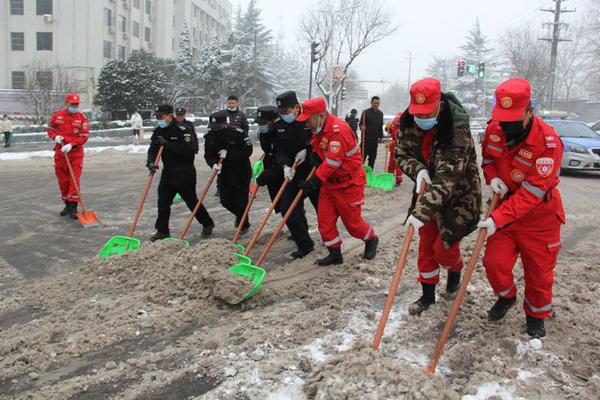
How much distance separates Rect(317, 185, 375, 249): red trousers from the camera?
5223 millimetres

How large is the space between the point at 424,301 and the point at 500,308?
0.57 m

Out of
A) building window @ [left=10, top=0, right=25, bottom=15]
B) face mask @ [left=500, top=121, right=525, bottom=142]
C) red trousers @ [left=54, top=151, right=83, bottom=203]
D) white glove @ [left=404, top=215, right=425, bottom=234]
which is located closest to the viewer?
face mask @ [left=500, top=121, right=525, bottom=142]

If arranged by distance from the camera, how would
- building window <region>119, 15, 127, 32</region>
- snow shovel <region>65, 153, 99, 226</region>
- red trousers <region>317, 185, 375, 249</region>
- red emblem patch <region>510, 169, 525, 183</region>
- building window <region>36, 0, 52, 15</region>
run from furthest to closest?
building window <region>119, 15, 127, 32</region>, building window <region>36, 0, 52, 15</region>, snow shovel <region>65, 153, 99, 226</region>, red trousers <region>317, 185, 375, 249</region>, red emblem patch <region>510, 169, 525, 183</region>

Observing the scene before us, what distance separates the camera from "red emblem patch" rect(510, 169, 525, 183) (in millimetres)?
3514

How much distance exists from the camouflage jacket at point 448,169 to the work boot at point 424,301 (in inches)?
17.6

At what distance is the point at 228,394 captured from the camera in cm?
310

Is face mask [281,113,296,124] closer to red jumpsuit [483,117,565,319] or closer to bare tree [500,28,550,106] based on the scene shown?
red jumpsuit [483,117,565,319]

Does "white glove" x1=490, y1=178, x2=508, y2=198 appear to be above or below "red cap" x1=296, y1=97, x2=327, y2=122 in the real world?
below

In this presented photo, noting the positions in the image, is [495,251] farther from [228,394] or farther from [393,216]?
[393,216]

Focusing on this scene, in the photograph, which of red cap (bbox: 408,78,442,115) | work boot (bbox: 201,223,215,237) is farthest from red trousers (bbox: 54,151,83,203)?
red cap (bbox: 408,78,442,115)

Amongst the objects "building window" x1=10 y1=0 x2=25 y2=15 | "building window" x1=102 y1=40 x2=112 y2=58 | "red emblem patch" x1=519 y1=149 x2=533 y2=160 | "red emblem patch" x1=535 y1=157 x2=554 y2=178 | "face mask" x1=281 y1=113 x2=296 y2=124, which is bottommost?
"red emblem patch" x1=535 y1=157 x2=554 y2=178

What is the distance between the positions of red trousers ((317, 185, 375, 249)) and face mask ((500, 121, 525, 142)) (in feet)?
6.45

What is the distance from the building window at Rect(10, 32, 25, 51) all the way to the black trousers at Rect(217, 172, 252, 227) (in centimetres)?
3999

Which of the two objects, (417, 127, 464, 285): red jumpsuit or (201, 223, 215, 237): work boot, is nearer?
(417, 127, 464, 285): red jumpsuit
